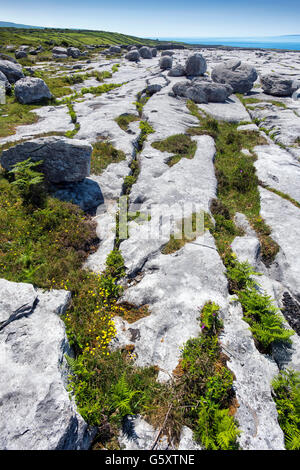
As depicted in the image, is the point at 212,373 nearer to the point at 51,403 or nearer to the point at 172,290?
the point at 172,290

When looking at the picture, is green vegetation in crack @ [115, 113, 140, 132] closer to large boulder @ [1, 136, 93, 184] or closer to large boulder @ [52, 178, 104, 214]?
large boulder @ [1, 136, 93, 184]

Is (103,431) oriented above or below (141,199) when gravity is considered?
below

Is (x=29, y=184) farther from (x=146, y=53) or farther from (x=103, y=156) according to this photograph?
(x=146, y=53)

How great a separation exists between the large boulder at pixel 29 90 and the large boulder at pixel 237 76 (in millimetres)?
32146

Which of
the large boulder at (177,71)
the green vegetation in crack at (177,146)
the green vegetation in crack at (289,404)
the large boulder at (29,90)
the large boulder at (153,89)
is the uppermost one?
the large boulder at (177,71)

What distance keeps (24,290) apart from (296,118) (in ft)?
118

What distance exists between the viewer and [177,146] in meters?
20.8

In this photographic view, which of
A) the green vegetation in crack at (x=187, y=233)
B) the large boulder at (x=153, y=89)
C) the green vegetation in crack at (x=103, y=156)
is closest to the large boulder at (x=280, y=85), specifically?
the large boulder at (x=153, y=89)

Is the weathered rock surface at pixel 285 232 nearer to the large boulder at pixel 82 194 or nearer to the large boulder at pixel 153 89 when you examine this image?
the large boulder at pixel 82 194

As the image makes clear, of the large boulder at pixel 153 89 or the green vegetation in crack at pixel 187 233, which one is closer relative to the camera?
the green vegetation in crack at pixel 187 233

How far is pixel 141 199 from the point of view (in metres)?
14.9

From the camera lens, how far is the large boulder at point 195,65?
4775 centimetres

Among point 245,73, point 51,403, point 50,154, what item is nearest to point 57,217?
point 50,154

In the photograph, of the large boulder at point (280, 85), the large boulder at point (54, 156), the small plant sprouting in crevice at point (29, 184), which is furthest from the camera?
the large boulder at point (280, 85)
